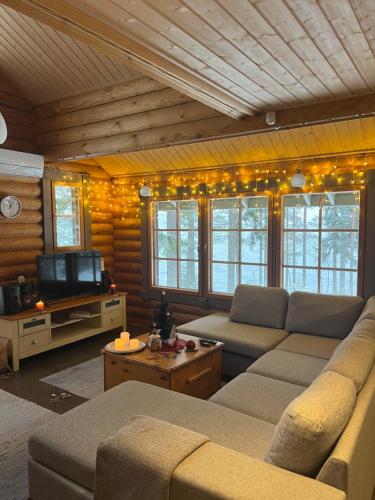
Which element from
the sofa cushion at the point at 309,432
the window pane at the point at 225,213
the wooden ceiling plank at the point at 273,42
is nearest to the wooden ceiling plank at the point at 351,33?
the wooden ceiling plank at the point at 273,42

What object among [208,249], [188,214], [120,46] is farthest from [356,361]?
[188,214]

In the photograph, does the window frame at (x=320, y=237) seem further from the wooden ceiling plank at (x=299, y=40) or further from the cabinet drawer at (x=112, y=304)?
the cabinet drawer at (x=112, y=304)

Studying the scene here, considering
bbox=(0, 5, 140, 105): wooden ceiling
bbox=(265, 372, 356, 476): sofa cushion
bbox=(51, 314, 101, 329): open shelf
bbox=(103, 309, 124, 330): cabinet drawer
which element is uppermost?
bbox=(0, 5, 140, 105): wooden ceiling

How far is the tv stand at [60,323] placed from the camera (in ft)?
13.2

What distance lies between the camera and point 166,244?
567 cm

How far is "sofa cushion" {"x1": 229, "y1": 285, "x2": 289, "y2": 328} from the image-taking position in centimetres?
401

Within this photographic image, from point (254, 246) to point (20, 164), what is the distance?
3001 mm

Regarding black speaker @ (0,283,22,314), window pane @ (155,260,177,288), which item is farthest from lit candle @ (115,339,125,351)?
window pane @ (155,260,177,288)

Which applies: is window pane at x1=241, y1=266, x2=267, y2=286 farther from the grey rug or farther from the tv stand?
the grey rug

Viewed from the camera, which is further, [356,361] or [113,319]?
[113,319]

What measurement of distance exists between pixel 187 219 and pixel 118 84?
2.09 meters

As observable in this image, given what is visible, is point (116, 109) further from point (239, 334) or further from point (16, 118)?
point (239, 334)

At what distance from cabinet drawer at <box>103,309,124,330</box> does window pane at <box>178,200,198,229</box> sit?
1529 mm

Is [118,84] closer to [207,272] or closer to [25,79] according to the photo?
[25,79]
